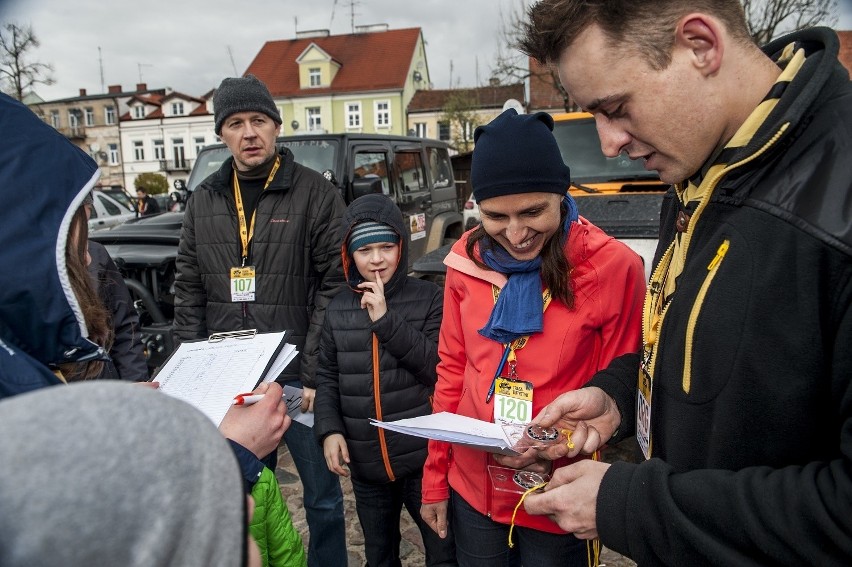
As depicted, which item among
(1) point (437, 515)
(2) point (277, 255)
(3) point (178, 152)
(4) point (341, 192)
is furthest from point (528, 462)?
Answer: (3) point (178, 152)

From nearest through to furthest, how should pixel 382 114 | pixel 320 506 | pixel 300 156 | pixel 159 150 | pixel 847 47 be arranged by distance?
pixel 320 506 → pixel 300 156 → pixel 847 47 → pixel 382 114 → pixel 159 150

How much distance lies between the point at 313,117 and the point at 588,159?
3540 cm

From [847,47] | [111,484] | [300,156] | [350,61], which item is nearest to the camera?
[111,484]

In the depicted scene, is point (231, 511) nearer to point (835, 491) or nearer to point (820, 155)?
point (835, 491)

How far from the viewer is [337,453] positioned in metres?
2.18

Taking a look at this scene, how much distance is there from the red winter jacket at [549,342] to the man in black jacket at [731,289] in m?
0.45

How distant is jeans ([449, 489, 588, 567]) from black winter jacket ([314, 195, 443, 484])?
16.0 inches

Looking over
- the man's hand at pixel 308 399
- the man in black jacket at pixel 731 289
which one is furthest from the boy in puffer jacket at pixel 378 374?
the man in black jacket at pixel 731 289

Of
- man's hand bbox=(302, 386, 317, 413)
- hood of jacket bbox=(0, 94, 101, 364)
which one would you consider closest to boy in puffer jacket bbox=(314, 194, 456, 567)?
man's hand bbox=(302, 386, 317, 413)

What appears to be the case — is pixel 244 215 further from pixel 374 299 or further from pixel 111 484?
pixel 111 484

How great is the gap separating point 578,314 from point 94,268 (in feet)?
7.65

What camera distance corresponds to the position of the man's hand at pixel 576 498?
110 centimetres

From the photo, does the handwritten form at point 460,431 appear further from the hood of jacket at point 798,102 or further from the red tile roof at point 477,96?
the red tile roof at point 477,96

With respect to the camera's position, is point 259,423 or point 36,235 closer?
point 36,235
